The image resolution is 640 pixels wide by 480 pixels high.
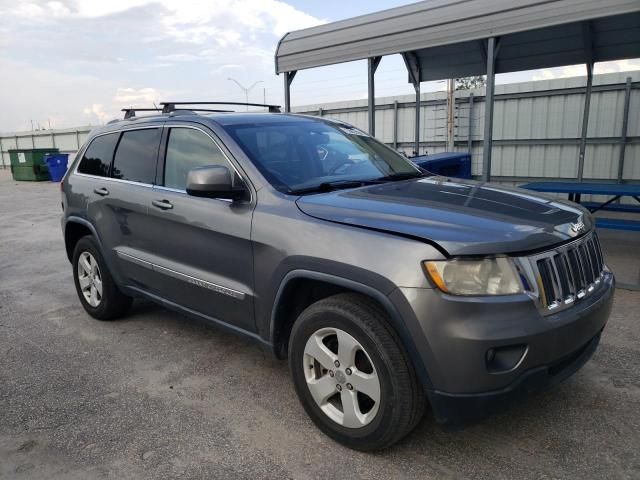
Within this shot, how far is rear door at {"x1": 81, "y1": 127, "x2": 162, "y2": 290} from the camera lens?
3932 mm

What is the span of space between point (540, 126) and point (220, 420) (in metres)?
11.4

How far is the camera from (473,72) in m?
10.5

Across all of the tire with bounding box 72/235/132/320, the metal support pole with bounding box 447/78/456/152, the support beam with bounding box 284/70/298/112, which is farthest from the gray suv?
the metal support pole with bounding box 447/78/456/152

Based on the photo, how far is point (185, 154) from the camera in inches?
146

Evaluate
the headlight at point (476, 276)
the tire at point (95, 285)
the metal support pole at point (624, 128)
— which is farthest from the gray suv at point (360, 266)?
the metal support pole at point (624, 128)

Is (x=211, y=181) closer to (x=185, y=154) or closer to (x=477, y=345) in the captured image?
(x=185, y=154)

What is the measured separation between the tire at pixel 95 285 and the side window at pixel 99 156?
617 mm

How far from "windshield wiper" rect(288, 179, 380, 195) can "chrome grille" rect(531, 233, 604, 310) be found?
1248 mm

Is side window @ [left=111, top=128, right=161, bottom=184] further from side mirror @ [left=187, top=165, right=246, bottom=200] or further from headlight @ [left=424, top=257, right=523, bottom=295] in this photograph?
headlight @ [left=424, top=257, right=523, bottom=295]

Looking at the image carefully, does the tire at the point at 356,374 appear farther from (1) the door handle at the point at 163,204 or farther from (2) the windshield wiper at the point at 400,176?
(1) the door handle at the point at 163,204

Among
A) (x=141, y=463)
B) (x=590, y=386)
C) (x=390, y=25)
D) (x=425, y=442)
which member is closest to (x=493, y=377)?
(x=425, y=442)

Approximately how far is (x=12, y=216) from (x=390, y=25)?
Result: 32.1 feet

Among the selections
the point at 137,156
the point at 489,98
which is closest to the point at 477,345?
the point at 137,156

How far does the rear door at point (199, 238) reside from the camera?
123 inches
